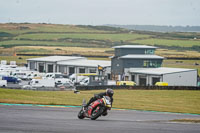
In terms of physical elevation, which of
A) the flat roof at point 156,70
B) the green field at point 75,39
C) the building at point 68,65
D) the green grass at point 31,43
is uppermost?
the green field at point 75,39

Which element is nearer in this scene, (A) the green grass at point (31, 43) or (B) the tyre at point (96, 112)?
(B) the tyre at point (96, 112)

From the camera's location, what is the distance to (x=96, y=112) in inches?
629

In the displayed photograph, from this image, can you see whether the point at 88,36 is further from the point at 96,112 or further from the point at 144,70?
the point at 96,112

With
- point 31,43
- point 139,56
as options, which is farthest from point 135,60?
point 31,43

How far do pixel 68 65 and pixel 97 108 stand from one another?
64.8m

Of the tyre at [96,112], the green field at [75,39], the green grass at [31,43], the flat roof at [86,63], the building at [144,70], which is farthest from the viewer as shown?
the green field at [75,39]

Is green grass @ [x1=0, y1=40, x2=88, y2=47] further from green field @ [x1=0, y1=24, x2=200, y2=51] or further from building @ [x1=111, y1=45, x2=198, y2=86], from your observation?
building @ [x1=111, y1=45, x2=198, y2=86]

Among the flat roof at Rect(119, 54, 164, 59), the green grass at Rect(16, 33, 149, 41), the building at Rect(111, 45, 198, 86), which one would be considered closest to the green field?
the green grass at Rect(16, 33, 149, 41)

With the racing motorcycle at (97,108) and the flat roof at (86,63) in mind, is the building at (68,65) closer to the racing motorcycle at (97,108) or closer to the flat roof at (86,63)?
the flat roof at (86,63)

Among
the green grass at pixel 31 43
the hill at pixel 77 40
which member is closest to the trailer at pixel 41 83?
the hill at pixel 77 40

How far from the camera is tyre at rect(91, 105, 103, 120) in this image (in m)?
15.8

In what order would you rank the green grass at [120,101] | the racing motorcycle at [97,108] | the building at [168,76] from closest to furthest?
the racing motorcycle at [97,108], the green grass at [120,101], the building at [168,76]

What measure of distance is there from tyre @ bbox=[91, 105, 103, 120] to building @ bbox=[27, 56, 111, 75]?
57.9 m

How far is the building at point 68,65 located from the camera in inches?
3014
